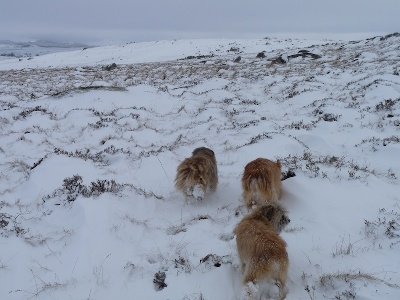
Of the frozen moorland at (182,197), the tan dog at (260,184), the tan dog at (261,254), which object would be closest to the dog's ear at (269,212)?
the tan dog at (261,254)

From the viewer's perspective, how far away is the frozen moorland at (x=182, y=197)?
427cm

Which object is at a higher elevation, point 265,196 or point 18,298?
point 265,196

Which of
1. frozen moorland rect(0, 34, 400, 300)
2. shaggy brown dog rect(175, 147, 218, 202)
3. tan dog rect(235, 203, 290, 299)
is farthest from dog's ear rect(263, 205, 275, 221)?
shaggy brown dog rect(175, 147, 218, 202)

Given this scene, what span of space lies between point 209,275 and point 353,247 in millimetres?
2002

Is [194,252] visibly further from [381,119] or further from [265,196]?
[381,119]

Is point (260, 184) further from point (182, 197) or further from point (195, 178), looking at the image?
point (182, 197)

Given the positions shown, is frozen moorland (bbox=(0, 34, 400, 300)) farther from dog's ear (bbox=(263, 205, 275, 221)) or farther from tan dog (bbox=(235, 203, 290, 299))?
dog's ear (bbox=(263, 205, 275, 221))

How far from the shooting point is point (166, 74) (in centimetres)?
2453

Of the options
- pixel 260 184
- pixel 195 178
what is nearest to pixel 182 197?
pixel 195 178

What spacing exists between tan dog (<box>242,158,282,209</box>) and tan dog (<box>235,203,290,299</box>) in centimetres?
123

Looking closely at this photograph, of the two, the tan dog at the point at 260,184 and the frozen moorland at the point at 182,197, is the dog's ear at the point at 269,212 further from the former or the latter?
the tan dog at the point at 260,184

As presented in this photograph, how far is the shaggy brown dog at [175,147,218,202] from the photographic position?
627 cm

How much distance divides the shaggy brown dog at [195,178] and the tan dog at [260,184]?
93cm

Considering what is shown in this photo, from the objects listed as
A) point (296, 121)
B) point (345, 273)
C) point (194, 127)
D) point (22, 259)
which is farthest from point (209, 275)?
point (296, 121)
